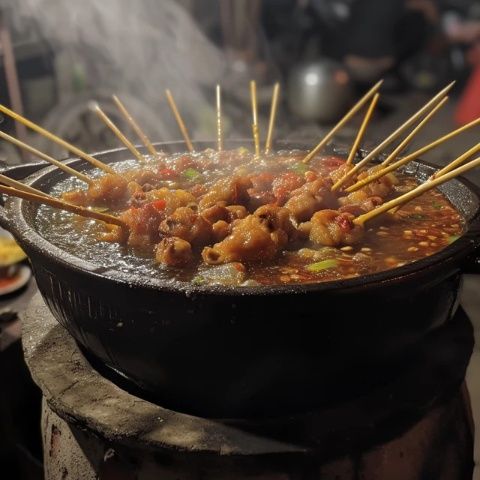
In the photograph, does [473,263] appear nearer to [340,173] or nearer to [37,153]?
[340,173]

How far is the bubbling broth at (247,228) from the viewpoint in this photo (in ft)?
7.27

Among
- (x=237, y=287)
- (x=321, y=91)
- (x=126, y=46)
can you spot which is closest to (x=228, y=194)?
(x=237, y=287)

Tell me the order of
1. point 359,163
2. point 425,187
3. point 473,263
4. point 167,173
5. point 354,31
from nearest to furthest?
point 425,187, point 473,263, point 359,163, point 167,173, point 354,31

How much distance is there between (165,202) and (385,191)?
3.90 ft

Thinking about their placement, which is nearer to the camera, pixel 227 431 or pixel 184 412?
pixel 227 431

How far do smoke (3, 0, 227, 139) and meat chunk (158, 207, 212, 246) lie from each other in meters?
6.11

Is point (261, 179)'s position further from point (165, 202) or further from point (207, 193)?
point (165, 202)

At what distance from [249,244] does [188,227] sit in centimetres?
30

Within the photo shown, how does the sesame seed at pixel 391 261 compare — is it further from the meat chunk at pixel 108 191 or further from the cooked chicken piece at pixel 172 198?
the meat chunk at pixel 108 191

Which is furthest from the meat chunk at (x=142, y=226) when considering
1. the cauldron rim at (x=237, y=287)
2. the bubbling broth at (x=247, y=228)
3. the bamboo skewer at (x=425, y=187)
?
the bamboo skewer at (x=425, y=187)

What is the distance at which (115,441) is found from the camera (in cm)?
215

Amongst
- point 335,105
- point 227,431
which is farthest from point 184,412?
point 335,105

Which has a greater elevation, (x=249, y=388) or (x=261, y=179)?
(x=261, y=179)

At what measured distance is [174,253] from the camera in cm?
220
